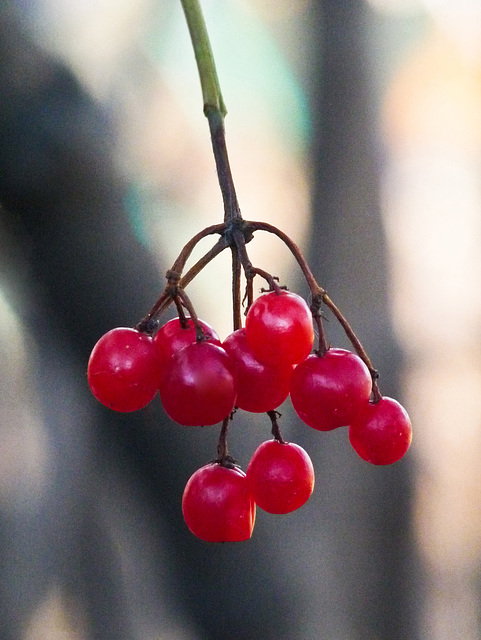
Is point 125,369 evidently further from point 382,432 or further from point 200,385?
point 382,432

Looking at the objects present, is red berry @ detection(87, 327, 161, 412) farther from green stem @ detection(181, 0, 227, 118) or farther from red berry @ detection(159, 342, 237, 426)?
green stem @ detection(181, 0, 227, 118)

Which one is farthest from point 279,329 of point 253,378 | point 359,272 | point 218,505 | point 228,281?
point 359,272

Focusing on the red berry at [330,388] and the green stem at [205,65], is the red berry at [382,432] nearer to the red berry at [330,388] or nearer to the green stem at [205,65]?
the red berry at [330,388]

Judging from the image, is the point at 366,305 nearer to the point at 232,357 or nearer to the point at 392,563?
the point at 392,563

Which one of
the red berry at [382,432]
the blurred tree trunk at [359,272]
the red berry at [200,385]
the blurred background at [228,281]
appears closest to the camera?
the red berry at [200,385]

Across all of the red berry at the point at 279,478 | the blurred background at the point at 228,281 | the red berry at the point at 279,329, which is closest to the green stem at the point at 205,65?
the red berry at the point at 279,329

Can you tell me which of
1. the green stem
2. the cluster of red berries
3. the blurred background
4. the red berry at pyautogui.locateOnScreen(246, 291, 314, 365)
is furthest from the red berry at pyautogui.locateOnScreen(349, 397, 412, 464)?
the blurred background

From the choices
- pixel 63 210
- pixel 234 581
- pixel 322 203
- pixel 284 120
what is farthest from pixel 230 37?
pixel 234 581
